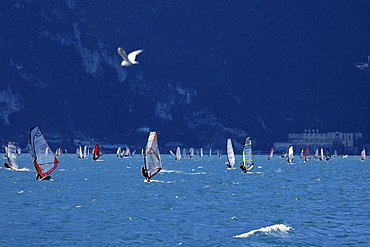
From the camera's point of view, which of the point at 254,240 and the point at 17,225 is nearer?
the point at 254,240

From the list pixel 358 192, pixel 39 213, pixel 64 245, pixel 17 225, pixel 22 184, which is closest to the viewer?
pixel 64 245

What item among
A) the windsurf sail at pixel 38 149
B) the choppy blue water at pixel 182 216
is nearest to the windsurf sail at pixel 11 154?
the choppy blue water at pixel 182 216

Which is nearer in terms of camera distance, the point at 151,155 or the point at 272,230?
the point at 272,230

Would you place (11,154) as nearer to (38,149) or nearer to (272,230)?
(38,149)

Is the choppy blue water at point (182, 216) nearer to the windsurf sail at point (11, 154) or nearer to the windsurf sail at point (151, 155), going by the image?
the windsurf sail at point (151, 155)

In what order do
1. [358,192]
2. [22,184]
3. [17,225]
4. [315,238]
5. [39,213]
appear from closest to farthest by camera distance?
[315,238], [17,225], [39,213], [358,192], [22,184]

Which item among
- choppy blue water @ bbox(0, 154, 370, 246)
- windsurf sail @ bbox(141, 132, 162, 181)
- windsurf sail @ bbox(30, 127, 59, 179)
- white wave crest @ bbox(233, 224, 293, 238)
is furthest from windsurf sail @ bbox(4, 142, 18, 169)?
white wave crest @ bbox(233, 224, 293, 238)

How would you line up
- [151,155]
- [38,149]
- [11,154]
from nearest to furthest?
[38,149]
[151,155]
[11,154]

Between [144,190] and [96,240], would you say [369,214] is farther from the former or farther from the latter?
[144,190]

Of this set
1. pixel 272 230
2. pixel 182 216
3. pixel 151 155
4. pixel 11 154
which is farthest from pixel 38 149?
pixel 272 230

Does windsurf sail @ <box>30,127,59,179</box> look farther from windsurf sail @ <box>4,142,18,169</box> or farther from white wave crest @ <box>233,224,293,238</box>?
white wave crest @ <box>233,224,293,238</box>

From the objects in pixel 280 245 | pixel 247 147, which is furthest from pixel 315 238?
pixel 247 147

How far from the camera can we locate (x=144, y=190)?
286 feet

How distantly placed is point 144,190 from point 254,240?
4166cm
